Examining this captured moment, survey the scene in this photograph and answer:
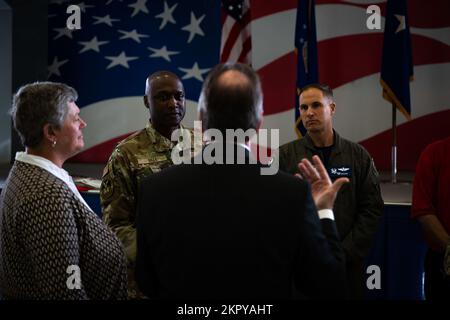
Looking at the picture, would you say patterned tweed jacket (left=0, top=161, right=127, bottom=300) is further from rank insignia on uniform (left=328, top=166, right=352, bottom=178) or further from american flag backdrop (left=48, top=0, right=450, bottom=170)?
american flag backdrop (left=48, top=0, right=450, bottom=170)

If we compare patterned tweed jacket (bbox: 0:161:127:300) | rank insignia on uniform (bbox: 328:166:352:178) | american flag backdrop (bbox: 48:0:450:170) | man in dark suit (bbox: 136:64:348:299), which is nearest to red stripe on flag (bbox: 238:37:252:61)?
american flag backdrop (bbox: 48:0:450:170)

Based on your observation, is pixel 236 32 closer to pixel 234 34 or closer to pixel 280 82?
pixel 234 34

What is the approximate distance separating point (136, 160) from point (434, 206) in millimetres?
1402

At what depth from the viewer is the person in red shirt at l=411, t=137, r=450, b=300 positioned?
92.4 inches

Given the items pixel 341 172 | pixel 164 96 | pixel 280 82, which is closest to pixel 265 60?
pixel 280 82

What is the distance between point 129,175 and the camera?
2.03 meters

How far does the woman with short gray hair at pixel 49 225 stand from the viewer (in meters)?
1.33

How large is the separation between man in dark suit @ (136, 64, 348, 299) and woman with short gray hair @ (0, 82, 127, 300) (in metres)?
0.29

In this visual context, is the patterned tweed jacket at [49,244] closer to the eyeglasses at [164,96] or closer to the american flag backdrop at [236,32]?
the eyeglasses at [164,96]

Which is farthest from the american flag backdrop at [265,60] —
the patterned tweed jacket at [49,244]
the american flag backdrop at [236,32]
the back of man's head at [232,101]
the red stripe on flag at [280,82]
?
the back of man's head at [232,101]

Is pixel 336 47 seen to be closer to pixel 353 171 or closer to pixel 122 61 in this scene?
pixel 122 61

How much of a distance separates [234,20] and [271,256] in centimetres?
357

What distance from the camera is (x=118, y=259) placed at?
150cm

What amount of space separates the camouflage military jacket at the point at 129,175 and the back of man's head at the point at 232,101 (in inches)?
31.7
